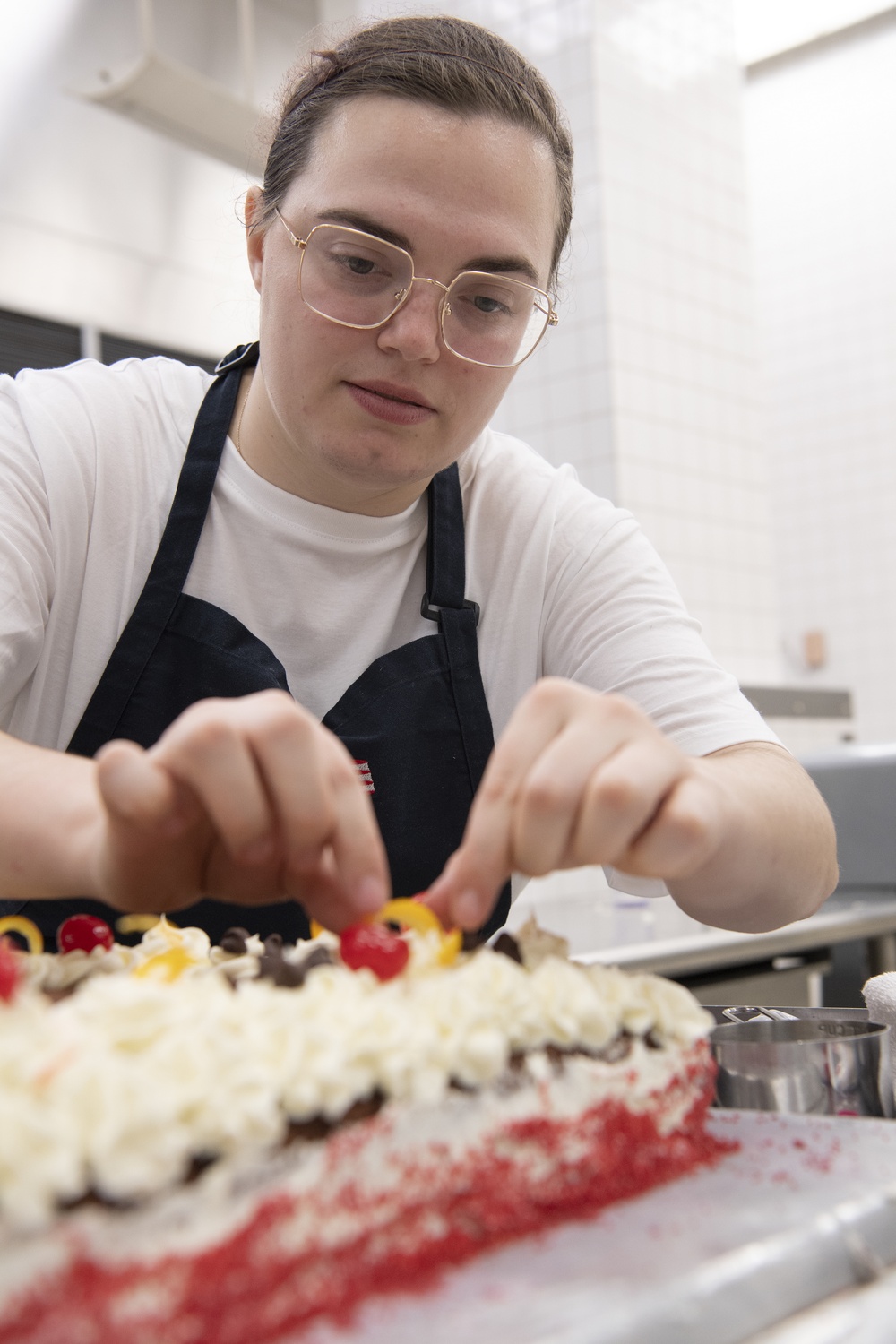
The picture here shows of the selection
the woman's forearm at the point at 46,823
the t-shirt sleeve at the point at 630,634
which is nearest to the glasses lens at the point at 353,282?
the t-shirt sleeve at the point at 630,634

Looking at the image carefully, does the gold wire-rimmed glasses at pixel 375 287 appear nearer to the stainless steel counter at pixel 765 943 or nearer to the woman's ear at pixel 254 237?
the woman's ear at pixel 254 237

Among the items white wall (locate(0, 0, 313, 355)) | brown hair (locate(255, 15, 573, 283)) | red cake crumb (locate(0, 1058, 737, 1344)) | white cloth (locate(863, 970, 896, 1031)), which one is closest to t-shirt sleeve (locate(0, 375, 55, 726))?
brown hair (locate(255, 15, 573, 283))

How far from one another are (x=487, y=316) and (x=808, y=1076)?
75 cm

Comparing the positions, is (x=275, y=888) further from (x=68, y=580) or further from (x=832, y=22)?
(x=832, y=22)

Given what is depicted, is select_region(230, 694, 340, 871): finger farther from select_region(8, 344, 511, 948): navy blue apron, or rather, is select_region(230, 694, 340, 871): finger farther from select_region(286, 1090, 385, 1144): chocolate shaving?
select_region(8, 344, 511, 948): navy blue apron

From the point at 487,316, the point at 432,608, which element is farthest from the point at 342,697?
the point at 487,316

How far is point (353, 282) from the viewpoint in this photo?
3.74ft

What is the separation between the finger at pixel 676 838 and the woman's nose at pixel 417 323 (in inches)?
21.1

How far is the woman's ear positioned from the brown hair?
0.01m

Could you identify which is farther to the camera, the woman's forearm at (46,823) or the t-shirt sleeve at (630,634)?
the t-shirt sleeve at (630,634)

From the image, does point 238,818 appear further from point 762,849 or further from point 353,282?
point 353,282

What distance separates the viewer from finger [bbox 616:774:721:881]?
0.75 m

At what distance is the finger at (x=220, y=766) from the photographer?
0.66 metres

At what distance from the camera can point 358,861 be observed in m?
0.72
